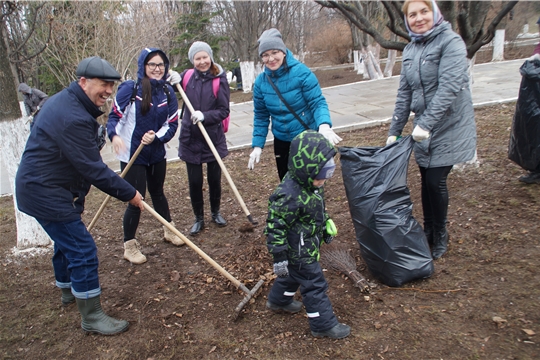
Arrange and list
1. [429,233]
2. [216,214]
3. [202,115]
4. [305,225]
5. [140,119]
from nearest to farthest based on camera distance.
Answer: [305,225]
[429,233]
[140,119]
[202,115]
[216,214]

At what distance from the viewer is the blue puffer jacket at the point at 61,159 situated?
235 centimetres

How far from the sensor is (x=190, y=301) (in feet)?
9.78

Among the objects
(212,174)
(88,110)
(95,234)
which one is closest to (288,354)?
(88,110)

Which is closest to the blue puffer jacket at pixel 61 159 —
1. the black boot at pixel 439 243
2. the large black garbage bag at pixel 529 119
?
the black boot at pixel 439 243

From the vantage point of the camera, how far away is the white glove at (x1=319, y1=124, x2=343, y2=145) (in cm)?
299

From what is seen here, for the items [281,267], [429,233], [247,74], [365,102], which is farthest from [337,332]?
[247,74]

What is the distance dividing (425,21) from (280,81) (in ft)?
3.67

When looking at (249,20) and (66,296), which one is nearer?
(66,296)

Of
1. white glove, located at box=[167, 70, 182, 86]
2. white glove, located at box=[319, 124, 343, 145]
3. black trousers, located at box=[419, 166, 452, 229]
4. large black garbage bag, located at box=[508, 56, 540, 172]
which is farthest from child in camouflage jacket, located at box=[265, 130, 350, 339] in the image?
large black garbage bag, located at box=[508, 56, 540, 172]

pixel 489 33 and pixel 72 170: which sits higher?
pixel 489 33

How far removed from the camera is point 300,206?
7.41 feet

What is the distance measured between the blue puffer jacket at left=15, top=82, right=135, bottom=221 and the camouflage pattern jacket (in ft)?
3.39

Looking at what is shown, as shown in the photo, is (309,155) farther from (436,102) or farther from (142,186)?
Result: (142,186)

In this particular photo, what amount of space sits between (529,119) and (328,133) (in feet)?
7.12
